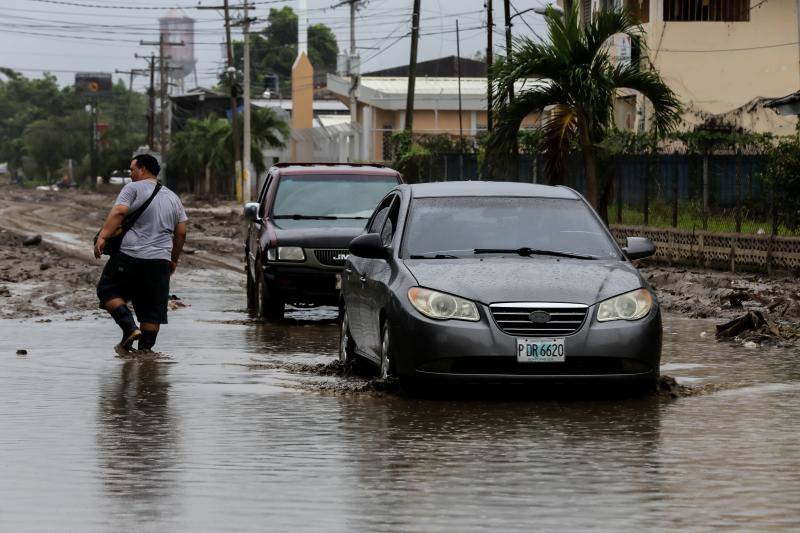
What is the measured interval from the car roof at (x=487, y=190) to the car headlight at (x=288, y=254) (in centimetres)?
595

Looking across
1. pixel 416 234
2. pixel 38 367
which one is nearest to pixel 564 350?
pixel 416 234

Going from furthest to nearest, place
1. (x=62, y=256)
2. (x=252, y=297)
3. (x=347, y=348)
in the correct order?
(x=62, y=256) → (x=252, y=297) → (x=347, y=348)

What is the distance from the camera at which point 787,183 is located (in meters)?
23.1

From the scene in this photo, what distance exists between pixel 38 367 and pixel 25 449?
4.50m

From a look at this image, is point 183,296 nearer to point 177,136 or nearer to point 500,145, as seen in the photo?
point 500,145

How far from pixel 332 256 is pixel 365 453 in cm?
966

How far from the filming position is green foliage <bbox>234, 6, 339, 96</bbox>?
529ft

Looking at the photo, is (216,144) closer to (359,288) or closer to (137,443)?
(359,288)

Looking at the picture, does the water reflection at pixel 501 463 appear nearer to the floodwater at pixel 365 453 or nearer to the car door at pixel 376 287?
the floodwater at pixel 365 453

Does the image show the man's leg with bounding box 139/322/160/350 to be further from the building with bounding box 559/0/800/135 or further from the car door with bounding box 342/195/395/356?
the building with bounding box 559/0/800/135

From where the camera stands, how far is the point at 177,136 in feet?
337

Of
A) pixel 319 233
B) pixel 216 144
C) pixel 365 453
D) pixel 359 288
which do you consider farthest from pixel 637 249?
pixel 216 144

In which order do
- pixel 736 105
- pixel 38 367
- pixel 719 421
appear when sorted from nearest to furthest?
pixel 719 421 < pixel 38 367 < pixel 736 105

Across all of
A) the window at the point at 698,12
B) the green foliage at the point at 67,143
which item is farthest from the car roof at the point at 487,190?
the green foliage at the point at 67,143
